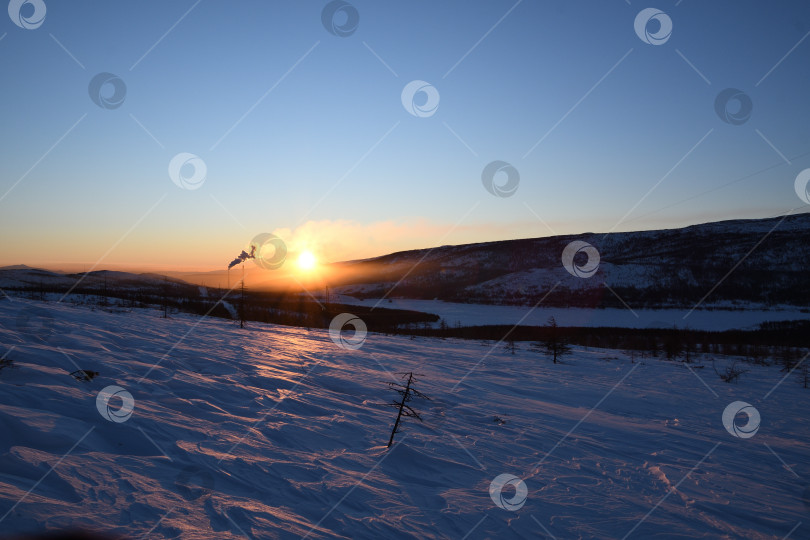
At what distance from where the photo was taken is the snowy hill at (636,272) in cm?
5919

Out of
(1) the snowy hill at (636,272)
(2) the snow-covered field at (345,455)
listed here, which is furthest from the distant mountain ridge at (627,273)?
(2) the snow-covered field at (345,455)

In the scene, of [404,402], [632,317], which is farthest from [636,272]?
[404,402]

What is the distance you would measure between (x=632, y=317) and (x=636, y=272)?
87.4 ft

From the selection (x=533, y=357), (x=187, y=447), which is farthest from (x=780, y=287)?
(x=187, y=447)

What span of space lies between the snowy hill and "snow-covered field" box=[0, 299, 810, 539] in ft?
170

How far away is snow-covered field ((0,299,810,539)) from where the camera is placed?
4.66 m

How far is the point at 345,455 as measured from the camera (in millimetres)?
6922

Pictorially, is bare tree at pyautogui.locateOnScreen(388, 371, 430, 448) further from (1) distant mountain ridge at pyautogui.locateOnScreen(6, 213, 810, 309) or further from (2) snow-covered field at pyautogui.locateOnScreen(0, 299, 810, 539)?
(1) distant mountain ridge at pyautogui.locateOnScreen(6, 213, 810, 309)

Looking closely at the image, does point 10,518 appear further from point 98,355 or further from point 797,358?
point 797,358

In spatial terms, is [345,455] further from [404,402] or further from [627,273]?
[627,273]

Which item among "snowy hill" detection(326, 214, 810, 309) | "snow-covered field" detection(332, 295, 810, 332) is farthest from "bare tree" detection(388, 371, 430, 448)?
"snowy hill" detection(326, 214, 810, 309)

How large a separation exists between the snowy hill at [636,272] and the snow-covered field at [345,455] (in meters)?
51.9

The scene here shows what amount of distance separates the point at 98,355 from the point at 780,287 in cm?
7238

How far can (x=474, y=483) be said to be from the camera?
6.44m
